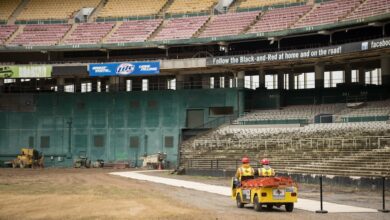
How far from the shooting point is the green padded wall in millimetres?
59875

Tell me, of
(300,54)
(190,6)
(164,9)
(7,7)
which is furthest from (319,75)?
(7,7)

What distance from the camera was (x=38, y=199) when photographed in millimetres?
25281

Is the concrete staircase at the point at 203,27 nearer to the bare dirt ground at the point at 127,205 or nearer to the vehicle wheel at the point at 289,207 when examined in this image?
the bare dirt ground at the point at 127,205

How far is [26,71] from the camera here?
61062mm

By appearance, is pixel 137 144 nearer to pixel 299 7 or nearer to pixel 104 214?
pixel 299 7

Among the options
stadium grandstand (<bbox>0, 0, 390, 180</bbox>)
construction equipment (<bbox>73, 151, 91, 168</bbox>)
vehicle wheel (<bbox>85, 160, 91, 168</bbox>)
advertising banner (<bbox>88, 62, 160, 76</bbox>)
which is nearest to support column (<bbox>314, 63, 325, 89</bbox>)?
stadium grandstand (<bbox>0, 0, 390, 180</bbox>)

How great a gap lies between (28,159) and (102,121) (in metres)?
7.95

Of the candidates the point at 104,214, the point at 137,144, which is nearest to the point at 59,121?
the point at 137,144

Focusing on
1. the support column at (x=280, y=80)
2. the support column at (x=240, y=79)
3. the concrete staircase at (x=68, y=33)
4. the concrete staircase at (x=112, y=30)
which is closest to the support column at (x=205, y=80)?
the support column at (x=240, y=79)

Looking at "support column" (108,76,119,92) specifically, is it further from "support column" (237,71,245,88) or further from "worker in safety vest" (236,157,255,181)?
"worker in safety vest" (236,157,255,181)

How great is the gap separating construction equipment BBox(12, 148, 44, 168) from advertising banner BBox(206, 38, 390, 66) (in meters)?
19.4

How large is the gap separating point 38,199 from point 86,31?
137 ft

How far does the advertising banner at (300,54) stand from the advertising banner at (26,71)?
52.2ft

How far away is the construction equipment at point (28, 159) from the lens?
6106cm
